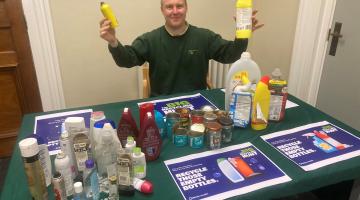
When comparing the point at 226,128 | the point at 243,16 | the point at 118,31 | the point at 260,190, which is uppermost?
the point at 243,16

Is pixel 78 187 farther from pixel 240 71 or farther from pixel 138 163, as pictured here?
pixel 240 71

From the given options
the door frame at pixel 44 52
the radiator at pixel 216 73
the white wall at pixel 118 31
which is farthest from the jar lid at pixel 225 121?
the door frame at pixel 44 52

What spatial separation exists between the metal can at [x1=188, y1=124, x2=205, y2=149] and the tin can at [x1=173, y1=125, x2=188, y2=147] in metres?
0.02

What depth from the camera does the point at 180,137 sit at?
3.62ft

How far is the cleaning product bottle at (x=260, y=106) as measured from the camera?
46.9 inches

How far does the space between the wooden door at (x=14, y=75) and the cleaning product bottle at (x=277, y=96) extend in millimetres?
1660

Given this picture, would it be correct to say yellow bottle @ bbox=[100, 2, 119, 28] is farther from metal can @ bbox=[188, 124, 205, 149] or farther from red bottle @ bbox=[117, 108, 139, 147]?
metal can @ bbox=[188, 124, 205, 149]

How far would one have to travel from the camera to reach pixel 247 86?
1.18 metres

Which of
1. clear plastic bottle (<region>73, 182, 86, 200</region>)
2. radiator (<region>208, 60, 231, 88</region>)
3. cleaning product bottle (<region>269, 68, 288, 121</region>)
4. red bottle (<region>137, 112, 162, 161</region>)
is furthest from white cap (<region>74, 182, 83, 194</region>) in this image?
radiator (<region>208, 60, 231, 88</region>)

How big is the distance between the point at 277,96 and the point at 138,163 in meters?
0.70

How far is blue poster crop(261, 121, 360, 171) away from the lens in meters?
1.03

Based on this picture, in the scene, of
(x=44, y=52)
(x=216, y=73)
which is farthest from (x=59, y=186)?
(x=216, y=73)

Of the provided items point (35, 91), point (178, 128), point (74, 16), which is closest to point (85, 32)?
point (74, 16)

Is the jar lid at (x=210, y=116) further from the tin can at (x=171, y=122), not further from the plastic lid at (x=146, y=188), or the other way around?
the plastic lid at (x=146, y=188)
